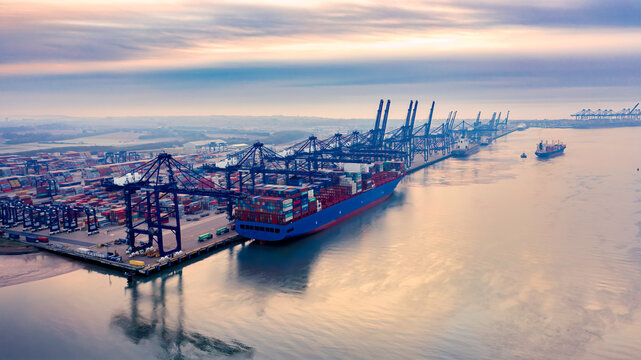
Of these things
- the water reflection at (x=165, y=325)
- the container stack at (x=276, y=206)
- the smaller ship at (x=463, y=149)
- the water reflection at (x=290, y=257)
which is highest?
the smaller ship at (x=463, y=149)

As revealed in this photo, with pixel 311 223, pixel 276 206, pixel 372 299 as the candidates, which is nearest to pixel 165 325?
pixel 372 299

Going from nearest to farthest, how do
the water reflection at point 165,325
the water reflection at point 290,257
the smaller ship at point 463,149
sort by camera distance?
the water reflection at point 165,325, the water reflection at point 290,257, the smaller ship at point 463,149

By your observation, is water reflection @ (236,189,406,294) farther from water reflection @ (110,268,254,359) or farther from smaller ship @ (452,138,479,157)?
smaller ship @ (452,138,479,157)

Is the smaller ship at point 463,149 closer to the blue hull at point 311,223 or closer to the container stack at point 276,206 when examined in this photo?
the blue hull at point 311,223

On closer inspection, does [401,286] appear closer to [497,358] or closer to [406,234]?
[497,358]

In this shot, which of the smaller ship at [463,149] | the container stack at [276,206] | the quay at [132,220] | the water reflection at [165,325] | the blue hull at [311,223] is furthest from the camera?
the smaller ship at [463,149]

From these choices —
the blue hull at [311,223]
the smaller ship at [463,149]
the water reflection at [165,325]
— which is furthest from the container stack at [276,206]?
the smaller ship at [463,149]

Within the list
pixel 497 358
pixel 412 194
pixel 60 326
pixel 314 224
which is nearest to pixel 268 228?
pixel 314 224

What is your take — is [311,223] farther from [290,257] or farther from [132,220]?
[132,220]
